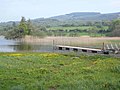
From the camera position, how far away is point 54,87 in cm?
1577

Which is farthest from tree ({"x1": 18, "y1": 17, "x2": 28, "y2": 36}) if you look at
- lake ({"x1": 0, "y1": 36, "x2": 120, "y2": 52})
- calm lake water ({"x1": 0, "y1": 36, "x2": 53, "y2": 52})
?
calm lake water ({"x1": 0, "y1": 36, "x2": 53, "y2": 52})

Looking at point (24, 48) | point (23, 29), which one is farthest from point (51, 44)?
point (23, 29)

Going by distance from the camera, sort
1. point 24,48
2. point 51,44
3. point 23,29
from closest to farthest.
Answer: point 24,48 → point 51,44 → point 23,29

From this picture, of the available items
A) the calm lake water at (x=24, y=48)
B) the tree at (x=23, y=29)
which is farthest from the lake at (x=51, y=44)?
the tree at (x=23, y=29)

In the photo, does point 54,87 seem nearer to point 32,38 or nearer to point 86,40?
point 86,40

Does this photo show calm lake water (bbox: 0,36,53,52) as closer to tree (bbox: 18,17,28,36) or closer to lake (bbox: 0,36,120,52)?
lake (bbox: 0,36,120,52)

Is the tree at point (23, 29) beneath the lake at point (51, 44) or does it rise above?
above

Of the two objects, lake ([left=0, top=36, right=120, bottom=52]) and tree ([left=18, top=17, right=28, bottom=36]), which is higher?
tree ([left=18, top=17, right=28, bottom=36])

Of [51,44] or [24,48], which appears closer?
[24,48]

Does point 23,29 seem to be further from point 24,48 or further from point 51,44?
point 24,48

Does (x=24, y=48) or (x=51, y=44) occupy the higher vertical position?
(x=24, y=48)

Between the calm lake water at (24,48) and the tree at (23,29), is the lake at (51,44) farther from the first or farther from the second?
the tree at (23,29)

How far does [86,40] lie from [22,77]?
2317 inches

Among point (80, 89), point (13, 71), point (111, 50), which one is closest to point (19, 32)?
point (111, 50)
